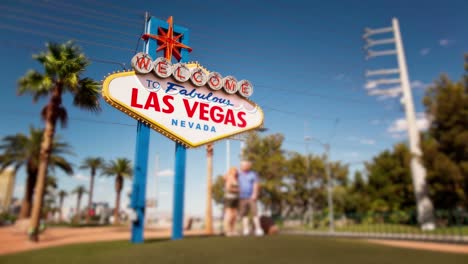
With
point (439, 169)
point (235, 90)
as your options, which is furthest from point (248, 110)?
point (439, 169)

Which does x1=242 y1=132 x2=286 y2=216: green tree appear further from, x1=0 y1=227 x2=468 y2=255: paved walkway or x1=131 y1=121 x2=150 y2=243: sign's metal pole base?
x1=131 y1=121 x2=150 y2=243: sign's metal pole base

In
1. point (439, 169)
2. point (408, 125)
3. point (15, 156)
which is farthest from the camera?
point (15, 156)

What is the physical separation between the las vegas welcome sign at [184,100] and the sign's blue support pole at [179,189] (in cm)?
91

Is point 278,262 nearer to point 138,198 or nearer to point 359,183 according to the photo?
point 138,198

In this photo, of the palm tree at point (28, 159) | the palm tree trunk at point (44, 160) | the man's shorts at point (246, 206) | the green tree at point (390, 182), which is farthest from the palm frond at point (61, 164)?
the green tree at point (390, 182)

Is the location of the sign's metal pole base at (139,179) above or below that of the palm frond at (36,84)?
below

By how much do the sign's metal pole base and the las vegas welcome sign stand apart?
0.38 m

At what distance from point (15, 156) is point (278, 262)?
31.8m

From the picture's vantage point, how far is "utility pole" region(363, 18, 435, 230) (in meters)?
21.2

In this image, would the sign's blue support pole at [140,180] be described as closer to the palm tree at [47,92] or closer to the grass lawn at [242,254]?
the grass lawn at [242,254]

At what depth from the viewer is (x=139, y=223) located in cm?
772

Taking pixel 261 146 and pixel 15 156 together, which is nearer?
pixel 261 146

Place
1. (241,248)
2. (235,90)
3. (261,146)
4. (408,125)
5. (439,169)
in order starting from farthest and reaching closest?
(408,125) < (261,146) < (439,169) < (235,90) < (241,248)

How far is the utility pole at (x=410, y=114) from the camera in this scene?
834 inches
